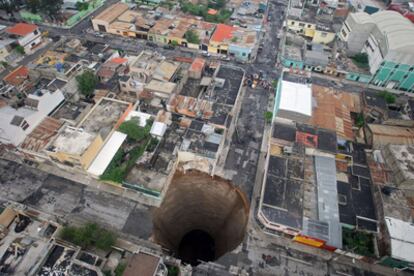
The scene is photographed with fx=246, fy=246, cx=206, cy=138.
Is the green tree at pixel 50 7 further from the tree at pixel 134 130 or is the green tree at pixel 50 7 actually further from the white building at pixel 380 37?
the white building at pixel 380 37

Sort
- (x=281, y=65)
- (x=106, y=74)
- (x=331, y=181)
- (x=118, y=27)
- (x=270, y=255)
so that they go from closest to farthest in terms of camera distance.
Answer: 1. (x=270, y=255)
2. (x=331, y=181)
3. (x=106, y=74)
4. (x=281, y=65)
5. (x=118, y=27)

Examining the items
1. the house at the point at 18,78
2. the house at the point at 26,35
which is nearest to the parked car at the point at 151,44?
the house at the point at 26,35

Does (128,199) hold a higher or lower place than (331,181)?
lower

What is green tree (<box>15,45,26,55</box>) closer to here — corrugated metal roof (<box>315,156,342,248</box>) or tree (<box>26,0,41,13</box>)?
tree (<box>26,0,41,13</box>)

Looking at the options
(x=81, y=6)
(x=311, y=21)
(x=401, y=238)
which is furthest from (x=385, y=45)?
(x=81, y=6)

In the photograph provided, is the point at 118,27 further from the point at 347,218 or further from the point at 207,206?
the point at 347,218

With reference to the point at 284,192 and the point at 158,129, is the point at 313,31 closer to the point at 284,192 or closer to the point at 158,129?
the point at 284,192

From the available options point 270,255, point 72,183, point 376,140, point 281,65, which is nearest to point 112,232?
point 72,183
